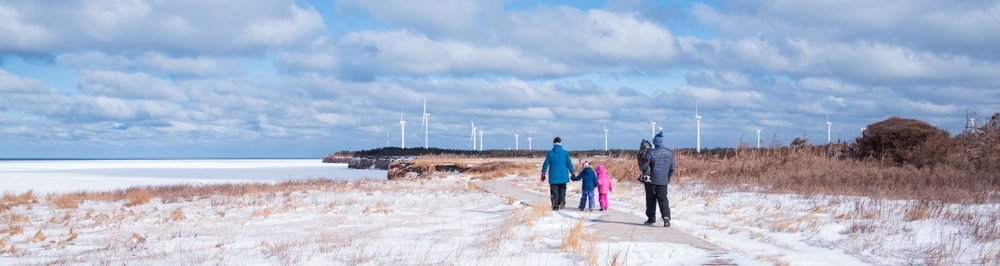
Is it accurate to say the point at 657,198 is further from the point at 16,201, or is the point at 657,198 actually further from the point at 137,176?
the point at 137,176

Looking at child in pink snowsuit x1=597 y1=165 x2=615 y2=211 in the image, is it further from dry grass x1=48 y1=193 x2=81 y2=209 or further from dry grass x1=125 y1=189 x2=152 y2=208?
dry grass x1=48 y1=193 x2=81 y2=209

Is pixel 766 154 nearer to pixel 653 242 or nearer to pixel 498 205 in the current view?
pixel 498 205

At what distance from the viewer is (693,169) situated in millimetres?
31234

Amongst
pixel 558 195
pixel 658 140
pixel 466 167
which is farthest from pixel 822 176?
pixel 466 167

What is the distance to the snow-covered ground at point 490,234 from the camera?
959cm

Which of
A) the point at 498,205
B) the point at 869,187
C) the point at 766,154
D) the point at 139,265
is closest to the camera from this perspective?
the point at 139,265

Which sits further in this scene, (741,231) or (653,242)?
(741,231)

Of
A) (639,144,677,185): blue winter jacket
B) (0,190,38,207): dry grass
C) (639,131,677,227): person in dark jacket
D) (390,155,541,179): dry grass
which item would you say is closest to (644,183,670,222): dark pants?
(639,131,677,227): person in dark jacket

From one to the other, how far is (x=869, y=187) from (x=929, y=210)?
7.10 meters

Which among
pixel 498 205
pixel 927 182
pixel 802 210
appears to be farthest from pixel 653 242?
pixel 927 182

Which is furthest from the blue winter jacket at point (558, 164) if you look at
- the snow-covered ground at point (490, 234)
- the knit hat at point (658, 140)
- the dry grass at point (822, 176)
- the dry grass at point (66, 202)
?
the dry grass at point (66, 202)

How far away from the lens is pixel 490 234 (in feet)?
39.1

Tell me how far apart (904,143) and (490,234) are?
80.0 ft

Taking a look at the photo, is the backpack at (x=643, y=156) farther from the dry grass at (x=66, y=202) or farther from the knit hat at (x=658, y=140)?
the dry grass at (x=66, y=202)
